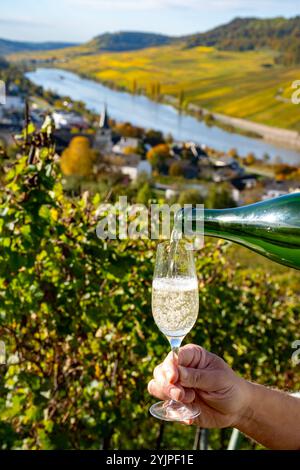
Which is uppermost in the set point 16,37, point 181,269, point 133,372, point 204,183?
point 16,37

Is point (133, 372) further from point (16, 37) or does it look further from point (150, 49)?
point (150, 49)

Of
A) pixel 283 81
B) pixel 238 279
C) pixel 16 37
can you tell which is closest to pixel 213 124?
pixel 283 81
